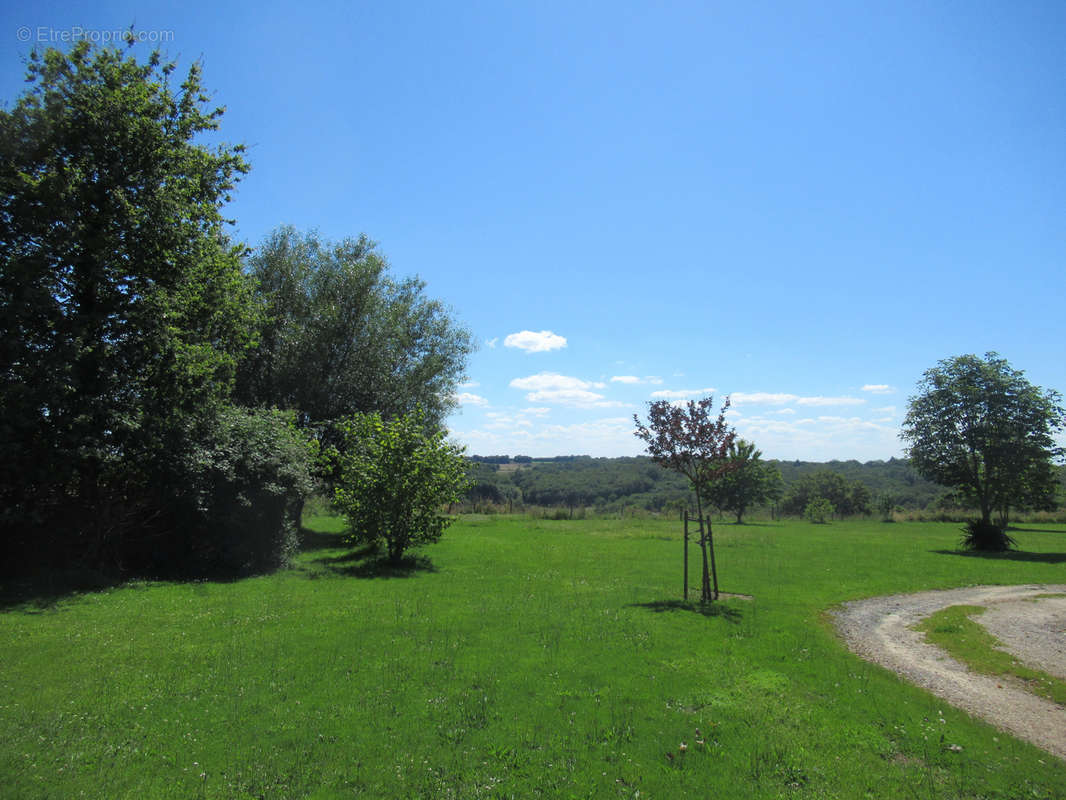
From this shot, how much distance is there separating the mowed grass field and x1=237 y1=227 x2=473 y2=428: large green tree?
14442 mm

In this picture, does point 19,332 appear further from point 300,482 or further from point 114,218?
point 300,482

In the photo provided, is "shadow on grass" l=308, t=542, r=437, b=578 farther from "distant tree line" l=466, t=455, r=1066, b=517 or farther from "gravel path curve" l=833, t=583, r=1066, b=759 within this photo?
"distant tree line" l=466, t=455, r=1066, b=517

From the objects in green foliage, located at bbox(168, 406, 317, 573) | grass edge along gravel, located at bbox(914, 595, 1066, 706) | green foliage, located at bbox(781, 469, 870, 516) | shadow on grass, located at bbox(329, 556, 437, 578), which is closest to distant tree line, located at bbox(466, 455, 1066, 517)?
green foliage, located at bbox(781, 469, 870, 516)

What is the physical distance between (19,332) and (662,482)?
389ft

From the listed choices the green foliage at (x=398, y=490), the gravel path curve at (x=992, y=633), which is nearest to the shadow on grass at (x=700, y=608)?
the gravel path curve at (x=992, y=633)

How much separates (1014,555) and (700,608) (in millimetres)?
25325

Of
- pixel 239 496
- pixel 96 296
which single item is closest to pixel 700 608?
pixel 239 496

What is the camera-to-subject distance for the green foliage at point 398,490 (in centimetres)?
1972

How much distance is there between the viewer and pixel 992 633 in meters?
12.6

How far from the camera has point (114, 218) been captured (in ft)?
50.6

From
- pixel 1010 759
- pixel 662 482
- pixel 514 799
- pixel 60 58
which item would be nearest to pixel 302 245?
pixel 60 58

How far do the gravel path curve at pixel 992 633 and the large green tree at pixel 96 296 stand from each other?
18995mm

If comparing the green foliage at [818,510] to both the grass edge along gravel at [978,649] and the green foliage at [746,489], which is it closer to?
the green foliage at [746,489]

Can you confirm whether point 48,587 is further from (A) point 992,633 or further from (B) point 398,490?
(A) point 992,633
